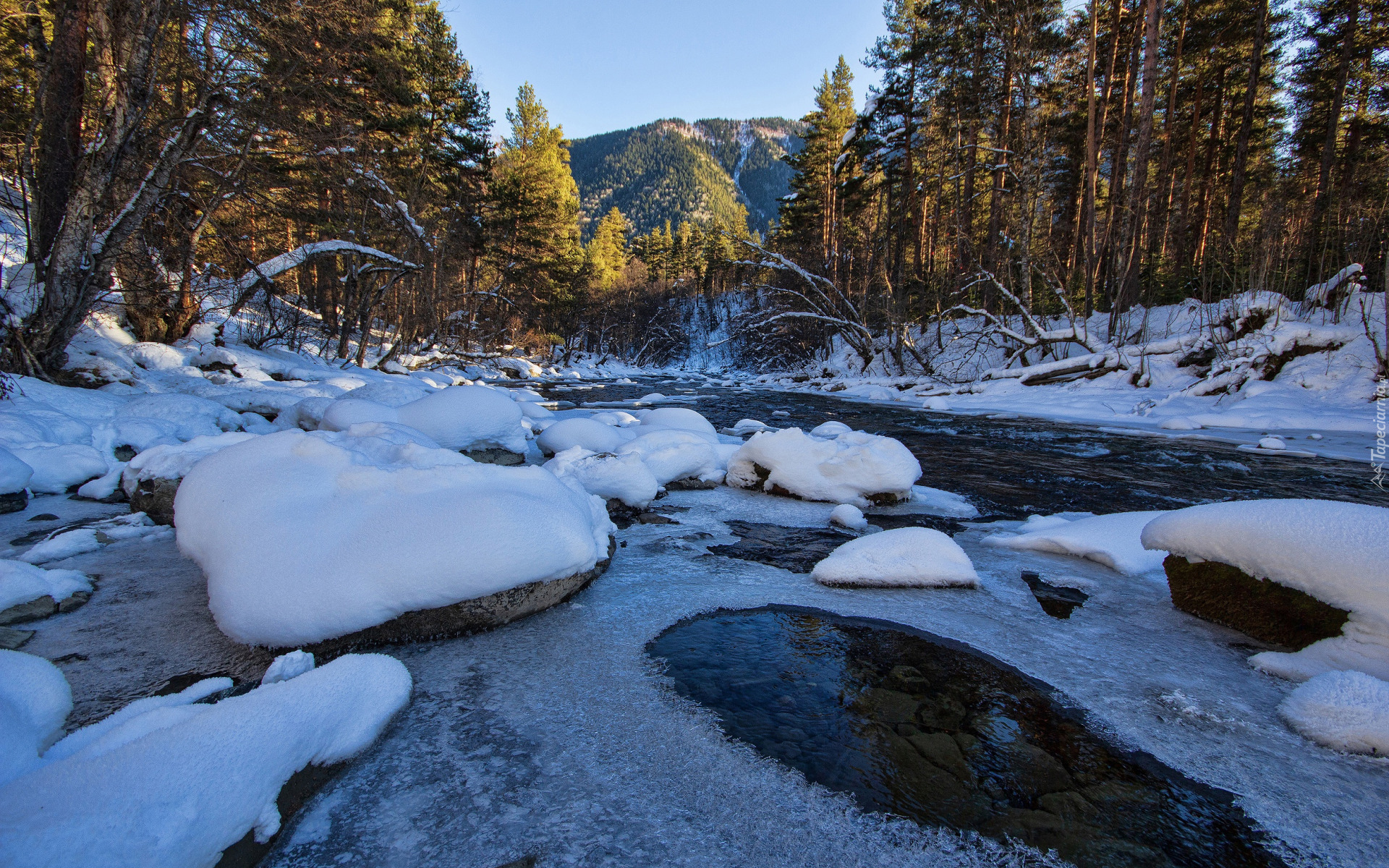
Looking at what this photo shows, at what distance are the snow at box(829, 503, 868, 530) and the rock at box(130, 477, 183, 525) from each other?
4431mm

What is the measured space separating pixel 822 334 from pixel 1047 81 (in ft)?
36.9

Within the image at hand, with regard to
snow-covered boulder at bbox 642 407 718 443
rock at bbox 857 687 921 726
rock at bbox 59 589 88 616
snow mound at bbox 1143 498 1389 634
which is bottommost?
rock at bbox 857 687 921 726

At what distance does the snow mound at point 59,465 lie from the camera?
396 cm

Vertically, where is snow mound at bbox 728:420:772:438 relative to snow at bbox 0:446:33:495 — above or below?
below

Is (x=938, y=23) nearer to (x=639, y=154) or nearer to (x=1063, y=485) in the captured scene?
(x=1063, y=485)

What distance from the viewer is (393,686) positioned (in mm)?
1821

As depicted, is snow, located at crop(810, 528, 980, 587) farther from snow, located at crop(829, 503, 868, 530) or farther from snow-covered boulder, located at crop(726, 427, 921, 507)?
snow-covered boulder, located at crop(726, 427, 921, 507)

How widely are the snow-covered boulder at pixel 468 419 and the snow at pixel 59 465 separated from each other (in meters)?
2.12

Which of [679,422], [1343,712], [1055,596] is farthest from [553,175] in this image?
[1343,712]

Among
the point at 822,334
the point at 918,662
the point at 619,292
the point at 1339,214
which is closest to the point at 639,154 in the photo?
the point at 619,292

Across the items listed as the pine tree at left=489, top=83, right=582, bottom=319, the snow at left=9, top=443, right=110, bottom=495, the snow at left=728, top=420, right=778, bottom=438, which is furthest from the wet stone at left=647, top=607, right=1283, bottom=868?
the pine tree at left=489, top=83, right=582, bottom=319

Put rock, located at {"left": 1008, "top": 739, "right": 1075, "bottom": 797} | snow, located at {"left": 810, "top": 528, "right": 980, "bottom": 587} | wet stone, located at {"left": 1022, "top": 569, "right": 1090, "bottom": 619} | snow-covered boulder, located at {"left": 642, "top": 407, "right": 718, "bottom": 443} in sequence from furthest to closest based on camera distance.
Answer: snow-covered boulder, located at {"left": 642, "top": 407, "right": 718, "bottom": 443}, snow, located at {"left": 810, "top": 528, "right": 980, "bottom": 587}, wet stone, located at {"left": 1022, "top": 569, "right": 1090, "bottom": 619}, rock, located at {"left": 1008, "top": 739, "right": 1075, "bottom": 797}

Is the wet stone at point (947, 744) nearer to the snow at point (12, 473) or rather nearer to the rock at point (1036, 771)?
the rock at point (1036, 771)

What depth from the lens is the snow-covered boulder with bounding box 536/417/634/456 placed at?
5.80 meters
